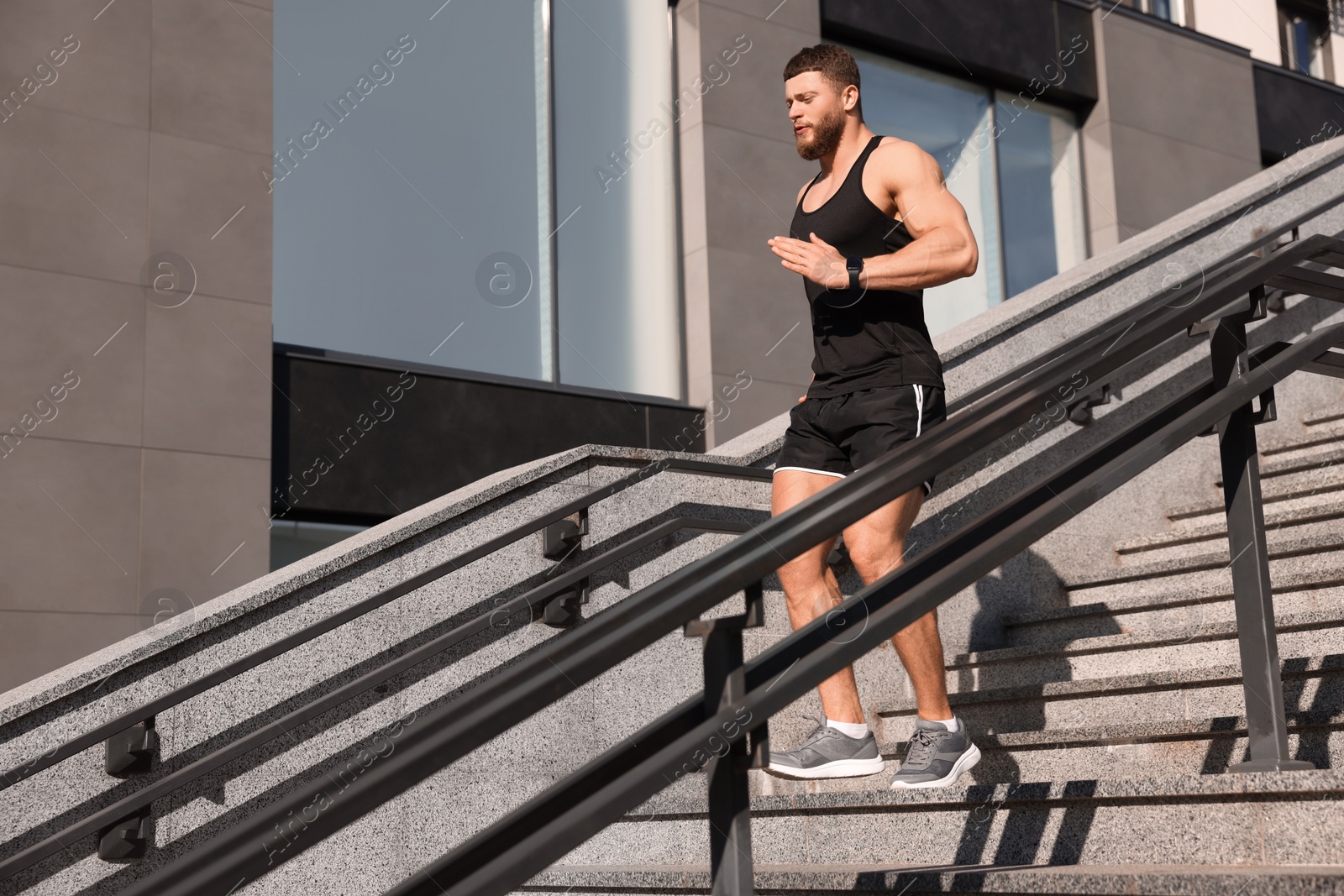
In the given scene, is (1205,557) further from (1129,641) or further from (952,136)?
(952,136)

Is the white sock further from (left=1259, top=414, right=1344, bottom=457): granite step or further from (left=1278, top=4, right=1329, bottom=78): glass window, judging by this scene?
(left=1278, top=4, right=1329, bottom=78): glass window

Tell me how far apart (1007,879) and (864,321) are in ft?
5.39

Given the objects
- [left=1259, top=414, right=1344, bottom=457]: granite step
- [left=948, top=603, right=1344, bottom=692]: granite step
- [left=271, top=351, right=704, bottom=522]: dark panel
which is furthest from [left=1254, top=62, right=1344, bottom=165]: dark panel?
[left=948, top=603, right=1344, bottom=692]: granite step

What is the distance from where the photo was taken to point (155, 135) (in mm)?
8297

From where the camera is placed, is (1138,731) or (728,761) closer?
(728,761)

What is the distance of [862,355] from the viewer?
11.9 ft

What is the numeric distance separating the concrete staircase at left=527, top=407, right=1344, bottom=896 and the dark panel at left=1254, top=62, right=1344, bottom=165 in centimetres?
1050

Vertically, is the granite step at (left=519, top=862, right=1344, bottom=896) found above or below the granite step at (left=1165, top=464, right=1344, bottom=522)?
below

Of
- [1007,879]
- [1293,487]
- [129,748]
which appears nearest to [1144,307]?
[1293,487]

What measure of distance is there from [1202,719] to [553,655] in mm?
2052

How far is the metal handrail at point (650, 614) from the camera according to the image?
1.62 m

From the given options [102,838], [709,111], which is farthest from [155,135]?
[102,838]

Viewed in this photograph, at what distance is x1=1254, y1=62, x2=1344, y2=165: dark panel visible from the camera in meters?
14.8

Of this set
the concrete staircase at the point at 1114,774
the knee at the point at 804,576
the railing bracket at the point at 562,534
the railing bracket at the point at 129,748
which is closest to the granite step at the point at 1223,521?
the concrete staircase at the point at 1114,774
